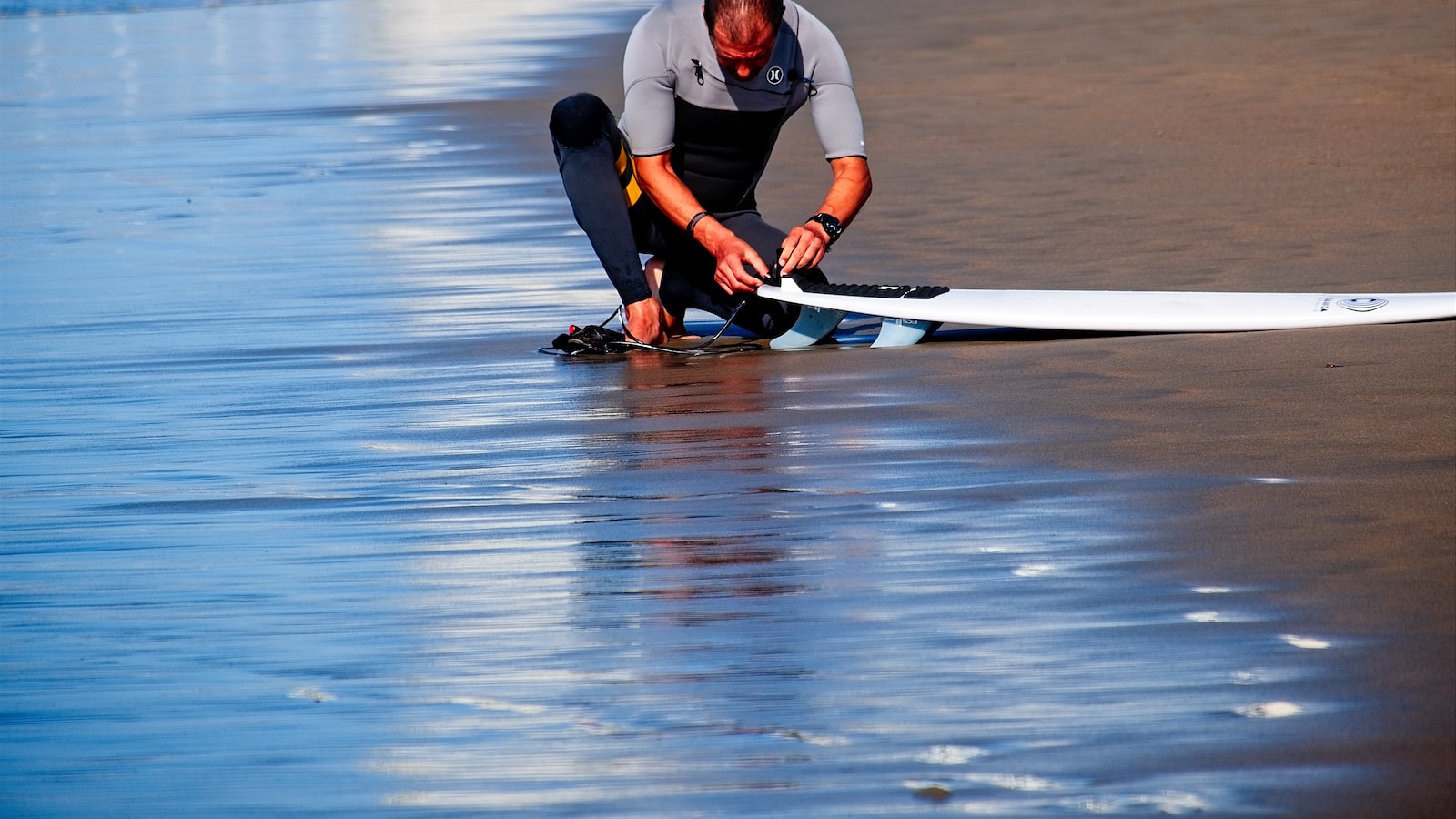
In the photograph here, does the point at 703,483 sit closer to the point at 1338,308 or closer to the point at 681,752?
the point at 681,752

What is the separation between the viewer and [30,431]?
4578 millimetres

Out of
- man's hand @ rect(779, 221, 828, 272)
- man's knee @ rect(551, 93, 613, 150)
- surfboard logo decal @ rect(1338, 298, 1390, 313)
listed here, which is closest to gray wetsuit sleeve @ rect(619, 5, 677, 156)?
man's knee @ rect(551, 93, 613, 150)

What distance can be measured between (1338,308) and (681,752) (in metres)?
2.98

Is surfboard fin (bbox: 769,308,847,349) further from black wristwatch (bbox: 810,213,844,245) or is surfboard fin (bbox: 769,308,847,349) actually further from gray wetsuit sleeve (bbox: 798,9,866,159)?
gray wetsuit sleeve (bbox: 798,9,866,159)

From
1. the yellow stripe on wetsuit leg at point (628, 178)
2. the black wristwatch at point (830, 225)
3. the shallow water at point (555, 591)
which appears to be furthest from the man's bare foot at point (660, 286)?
the black wristwatch at point (830, 225)

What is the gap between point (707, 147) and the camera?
527 centimetres

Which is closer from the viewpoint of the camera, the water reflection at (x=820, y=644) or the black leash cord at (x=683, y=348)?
the water reflection at (x=820, y=644)

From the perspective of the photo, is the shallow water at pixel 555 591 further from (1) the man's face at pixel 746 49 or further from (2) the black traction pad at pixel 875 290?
(1) the man's face at pixel 746 49

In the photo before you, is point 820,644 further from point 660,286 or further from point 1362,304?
point 660,286

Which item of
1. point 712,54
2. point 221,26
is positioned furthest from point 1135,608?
point 221,26

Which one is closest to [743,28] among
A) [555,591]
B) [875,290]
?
[875,290]

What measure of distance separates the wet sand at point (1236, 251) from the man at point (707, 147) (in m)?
0.52

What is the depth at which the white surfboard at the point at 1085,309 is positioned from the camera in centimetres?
485

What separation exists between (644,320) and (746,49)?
83 centimetres
